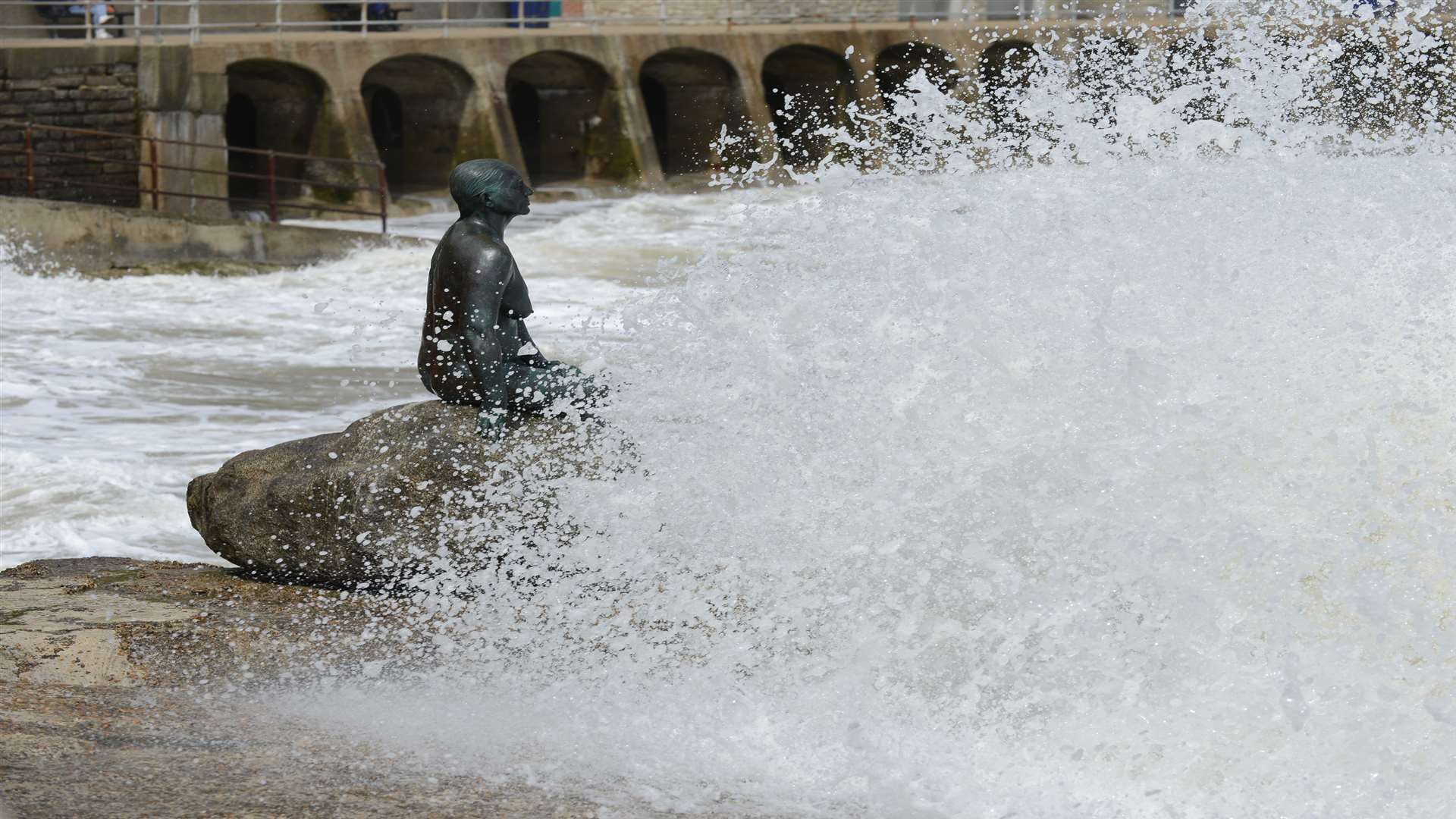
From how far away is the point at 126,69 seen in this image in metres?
19.9

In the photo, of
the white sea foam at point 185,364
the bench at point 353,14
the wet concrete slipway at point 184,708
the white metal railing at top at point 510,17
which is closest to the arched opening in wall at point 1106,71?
the white metal railing at top at point 510,17

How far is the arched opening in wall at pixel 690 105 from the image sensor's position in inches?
1033

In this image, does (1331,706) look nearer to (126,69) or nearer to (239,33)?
(126,69)

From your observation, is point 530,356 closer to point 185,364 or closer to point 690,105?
point 185,364

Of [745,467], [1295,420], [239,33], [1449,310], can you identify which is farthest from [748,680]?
[239,33]

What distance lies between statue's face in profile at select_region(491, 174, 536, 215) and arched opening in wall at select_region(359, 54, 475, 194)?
17.9 meters

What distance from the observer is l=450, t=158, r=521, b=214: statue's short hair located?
541 cm

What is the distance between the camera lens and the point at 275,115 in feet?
74.7

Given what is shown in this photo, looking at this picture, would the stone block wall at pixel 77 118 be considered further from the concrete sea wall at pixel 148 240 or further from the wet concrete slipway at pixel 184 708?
the wet concrete slipway at pixel 184 708

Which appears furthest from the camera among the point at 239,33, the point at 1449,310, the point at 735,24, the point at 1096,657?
the point at 735,24

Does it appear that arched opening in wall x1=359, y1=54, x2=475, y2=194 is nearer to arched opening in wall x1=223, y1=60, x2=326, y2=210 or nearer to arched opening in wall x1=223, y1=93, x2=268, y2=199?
arched opening in wall x1=223, y1=60, x2=326, y2=210

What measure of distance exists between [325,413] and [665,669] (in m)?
6.99

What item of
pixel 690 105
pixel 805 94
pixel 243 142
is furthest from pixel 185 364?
pixel 805 94

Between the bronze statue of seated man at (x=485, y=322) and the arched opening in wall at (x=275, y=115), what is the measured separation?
17.2 m
